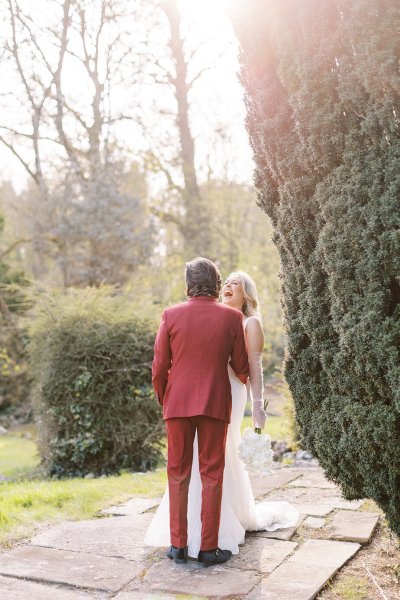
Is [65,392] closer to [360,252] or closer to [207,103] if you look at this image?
[360,252]

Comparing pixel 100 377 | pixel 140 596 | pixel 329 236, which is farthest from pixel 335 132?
pixel 100 377

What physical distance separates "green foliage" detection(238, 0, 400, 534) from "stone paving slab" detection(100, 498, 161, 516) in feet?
6.25

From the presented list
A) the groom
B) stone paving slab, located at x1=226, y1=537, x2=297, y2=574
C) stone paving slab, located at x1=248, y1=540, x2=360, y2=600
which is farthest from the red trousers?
stone paving slab, located at x1=248, y1=540, x2=360, y2=600

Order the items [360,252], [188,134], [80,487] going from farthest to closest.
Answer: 1. [188,134]
2. [80,487]
3. [360,252]

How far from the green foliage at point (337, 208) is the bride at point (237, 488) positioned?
40 centimetres

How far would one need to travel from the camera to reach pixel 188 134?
18078mm

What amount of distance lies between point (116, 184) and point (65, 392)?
325 inches

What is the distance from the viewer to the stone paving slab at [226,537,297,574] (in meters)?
3.91

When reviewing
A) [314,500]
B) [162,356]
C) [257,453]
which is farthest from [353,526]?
[162,356]

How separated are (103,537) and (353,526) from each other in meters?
1.74

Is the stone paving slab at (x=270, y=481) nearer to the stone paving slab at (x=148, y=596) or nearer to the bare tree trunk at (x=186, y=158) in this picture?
the stone paving slab at (x=148, y=596)

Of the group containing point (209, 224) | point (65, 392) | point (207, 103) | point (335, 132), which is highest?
point (207, 103)

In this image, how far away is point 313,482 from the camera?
603 centimetres

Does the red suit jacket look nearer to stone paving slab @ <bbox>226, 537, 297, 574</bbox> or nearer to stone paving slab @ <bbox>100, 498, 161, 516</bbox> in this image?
stone paving slab @ <bbox>226, 537, 297, 574</bbox>
